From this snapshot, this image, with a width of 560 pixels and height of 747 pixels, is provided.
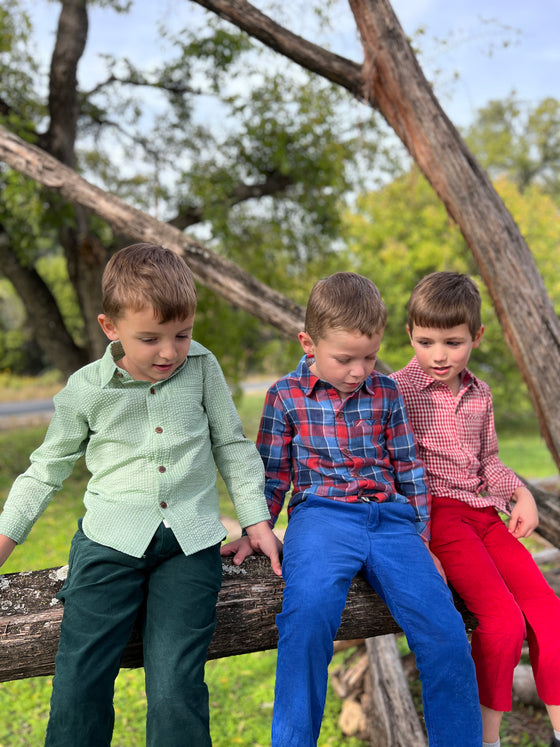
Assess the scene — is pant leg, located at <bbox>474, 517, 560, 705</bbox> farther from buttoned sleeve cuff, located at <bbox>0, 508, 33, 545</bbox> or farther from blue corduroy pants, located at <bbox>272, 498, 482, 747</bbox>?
buttoned sleeve cuff, located at <bbox>0, 508, 33, 545</bbox>

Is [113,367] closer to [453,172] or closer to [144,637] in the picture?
[144,637]

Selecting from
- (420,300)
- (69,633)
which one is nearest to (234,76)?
(420,300)

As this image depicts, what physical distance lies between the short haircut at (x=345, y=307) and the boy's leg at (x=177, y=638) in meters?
0.80

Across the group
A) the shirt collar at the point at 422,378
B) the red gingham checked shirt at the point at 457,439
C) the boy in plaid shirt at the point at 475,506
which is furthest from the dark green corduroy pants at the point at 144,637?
the shirt collar at the point at 422,378

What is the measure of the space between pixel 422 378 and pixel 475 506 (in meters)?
0.52

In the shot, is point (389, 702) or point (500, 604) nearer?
point (500, 604)

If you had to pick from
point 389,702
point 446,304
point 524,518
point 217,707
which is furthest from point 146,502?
point 217,707

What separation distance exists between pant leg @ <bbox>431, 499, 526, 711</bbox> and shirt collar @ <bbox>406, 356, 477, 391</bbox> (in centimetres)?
54

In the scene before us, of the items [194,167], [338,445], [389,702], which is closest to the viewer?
[338,445]

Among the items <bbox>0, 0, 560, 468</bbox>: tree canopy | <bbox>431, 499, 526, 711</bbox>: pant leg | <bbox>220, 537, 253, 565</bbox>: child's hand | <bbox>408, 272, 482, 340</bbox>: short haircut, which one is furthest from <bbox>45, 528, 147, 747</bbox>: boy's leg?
<bbox>0, 0, 560, 468</bbox>: tree canopy

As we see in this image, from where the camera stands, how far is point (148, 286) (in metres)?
1.89

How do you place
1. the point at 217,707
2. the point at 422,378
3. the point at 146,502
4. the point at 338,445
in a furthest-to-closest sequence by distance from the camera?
the point at 217,707 < the point at 422,378 < the point at 338,445 < the point at 146,502

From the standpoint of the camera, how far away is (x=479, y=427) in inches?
103

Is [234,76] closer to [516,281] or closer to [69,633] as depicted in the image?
[516,281]
